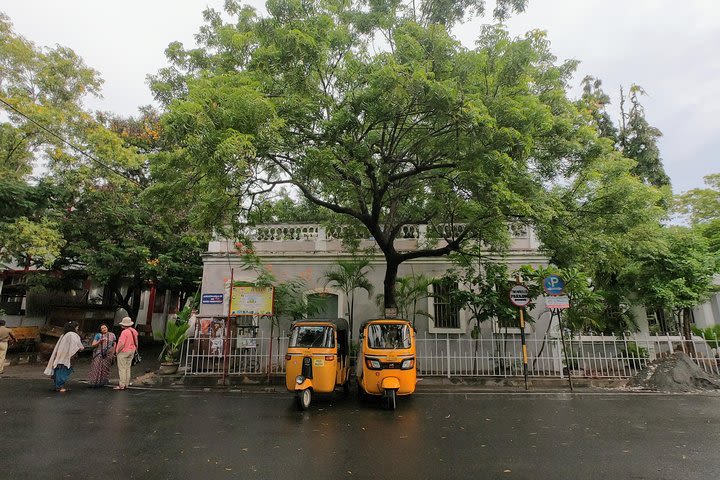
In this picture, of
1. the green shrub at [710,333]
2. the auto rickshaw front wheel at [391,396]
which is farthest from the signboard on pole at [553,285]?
the green shrub at [710,333]

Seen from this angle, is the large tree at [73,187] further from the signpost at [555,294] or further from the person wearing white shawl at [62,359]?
the signpost at [555,294]

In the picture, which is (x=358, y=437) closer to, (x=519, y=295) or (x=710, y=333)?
(x=519, y=295)

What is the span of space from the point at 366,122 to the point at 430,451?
6453mm

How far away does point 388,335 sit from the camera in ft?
28.8

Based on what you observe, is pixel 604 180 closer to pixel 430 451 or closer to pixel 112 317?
pixel 430 451

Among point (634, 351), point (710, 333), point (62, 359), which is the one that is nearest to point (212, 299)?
point (62, 359)

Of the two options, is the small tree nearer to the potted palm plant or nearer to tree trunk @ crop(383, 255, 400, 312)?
tree trunk @ crop(383, 255, 400, 312)

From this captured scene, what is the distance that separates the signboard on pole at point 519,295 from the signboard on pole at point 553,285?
513 mm

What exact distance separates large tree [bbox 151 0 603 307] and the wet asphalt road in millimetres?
4199

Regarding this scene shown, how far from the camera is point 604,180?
33.0 feet

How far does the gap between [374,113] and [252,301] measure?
599cm

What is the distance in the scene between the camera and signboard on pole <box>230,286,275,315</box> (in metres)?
11.1

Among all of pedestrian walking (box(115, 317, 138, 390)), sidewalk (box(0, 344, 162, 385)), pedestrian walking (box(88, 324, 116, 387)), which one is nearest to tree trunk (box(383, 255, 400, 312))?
pedestrian walking (box(115, 317, 138, 390))

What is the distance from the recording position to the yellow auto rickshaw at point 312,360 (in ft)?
27.5
